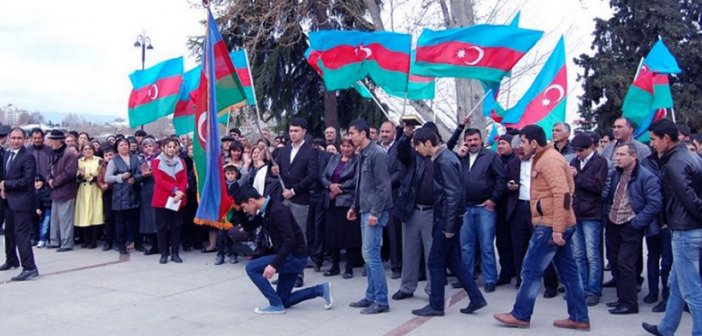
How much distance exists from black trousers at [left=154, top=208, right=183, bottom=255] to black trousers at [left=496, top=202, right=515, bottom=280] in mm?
4854

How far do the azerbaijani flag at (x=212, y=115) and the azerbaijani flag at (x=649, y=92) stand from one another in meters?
5.52

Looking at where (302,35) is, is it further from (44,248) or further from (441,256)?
(441,256)

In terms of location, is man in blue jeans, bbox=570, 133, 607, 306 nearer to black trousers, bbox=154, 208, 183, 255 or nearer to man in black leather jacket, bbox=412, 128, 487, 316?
man in black leather jacket, bbox=412, 128, 487, 316

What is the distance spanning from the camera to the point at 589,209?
748 centimetres

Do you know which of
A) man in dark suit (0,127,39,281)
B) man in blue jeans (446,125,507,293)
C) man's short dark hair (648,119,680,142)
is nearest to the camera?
man's short dark hair (648,119,680,142)

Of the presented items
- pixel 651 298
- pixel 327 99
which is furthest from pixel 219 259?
pixel 327 99

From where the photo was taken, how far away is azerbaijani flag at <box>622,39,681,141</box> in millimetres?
9469

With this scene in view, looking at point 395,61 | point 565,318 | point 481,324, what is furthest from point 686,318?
point 395,61

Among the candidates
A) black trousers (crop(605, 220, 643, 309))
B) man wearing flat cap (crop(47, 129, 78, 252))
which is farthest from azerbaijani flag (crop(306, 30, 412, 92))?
man wearing flat cap (crop(47, 129, 78, 252))

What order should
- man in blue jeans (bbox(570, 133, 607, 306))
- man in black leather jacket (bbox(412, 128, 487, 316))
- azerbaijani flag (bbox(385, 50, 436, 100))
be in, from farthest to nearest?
azerbaijani flag (bbox(385, 50, 436, 100)) → man in blue jeans (bbox(570, 133, 607, 306)) → man in black leather jacket (bbox(412, 128, 487, 316))

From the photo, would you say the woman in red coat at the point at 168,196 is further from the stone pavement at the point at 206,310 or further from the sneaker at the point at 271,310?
the sneaker at the point at 271,310

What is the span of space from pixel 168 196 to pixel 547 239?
611cm

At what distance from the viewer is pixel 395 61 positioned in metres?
9.34

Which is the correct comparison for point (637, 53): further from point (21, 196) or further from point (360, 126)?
point (21, 196)
